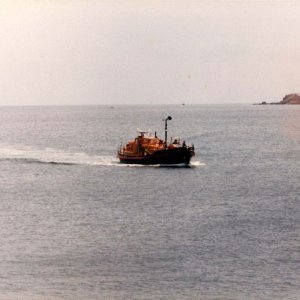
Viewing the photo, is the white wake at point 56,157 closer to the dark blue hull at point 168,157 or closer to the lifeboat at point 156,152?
the lifeboat at point 156,152

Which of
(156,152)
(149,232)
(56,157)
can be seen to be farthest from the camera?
(56,157)

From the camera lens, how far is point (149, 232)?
6412 cm

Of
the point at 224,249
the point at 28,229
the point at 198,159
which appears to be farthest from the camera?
the point at 198,159

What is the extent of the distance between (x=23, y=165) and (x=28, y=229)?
55144mm

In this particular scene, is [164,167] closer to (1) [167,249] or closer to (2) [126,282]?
(1) [167,249]

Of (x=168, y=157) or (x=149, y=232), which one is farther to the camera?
(x=168, y=157)

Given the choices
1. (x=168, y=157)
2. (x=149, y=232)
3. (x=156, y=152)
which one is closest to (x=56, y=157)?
(x=156, y=152)

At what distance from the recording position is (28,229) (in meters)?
65.1

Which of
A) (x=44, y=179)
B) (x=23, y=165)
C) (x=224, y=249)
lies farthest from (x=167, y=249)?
(x=23, y=165)

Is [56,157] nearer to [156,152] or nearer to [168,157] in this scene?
[156,152]

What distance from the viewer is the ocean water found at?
49031 millimetres

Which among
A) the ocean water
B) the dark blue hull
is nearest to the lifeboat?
the dark blue hull

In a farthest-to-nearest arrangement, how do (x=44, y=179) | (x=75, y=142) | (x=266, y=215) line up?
(x=75, y=142) < (x=44, y=179) < (x=266, y=215)

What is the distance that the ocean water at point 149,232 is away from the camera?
49.0m
